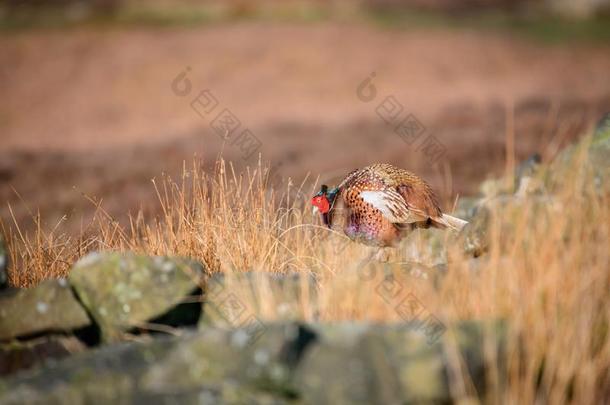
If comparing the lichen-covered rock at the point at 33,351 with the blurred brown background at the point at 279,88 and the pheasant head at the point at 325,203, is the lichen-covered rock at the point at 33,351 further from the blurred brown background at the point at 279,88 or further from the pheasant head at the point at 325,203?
the blurred brown background at the point at 279,88

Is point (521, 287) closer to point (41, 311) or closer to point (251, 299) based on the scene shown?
point (251, 299)

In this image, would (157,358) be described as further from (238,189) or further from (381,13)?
(381,13)

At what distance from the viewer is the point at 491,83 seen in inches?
885

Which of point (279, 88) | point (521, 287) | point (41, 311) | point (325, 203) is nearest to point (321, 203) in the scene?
point (325, 203)

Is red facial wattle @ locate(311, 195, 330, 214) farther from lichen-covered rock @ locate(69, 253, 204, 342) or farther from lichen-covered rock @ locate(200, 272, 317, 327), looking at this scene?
lichen-covered rock @ locate(69, 253, 204, 342)

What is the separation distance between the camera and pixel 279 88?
23281 mm

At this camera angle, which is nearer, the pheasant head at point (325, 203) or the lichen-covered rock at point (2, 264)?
the lichen-covered rock at point (2, 264)

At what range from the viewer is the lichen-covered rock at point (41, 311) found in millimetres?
4461

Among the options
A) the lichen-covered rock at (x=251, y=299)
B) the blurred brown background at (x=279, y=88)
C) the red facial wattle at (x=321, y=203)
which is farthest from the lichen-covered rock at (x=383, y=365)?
the blurred brown background at (x=279, y=88)

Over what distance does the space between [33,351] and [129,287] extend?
653 millimetres

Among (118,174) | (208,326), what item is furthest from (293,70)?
(208,326)

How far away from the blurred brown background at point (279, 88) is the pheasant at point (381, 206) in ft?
19.3

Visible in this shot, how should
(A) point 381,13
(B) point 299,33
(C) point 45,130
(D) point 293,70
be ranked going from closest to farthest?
(C) point 45,130 < (D) point 293,70 < (B) point 299,33 < (A) point 381,13

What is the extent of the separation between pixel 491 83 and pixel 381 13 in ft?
40.4
